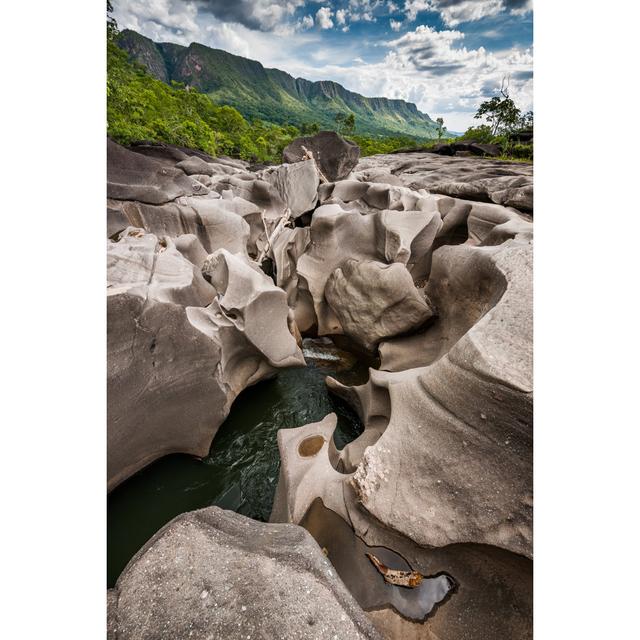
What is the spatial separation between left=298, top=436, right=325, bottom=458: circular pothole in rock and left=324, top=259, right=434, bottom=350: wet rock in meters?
2.51

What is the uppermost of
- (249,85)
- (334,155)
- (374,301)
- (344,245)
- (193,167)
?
(249,85)

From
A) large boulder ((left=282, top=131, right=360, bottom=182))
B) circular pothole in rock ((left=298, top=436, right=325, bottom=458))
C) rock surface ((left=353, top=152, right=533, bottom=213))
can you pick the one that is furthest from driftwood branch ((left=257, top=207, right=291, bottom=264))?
circular pothole in rock ((left=298, top=436, right=325, bottom=458))

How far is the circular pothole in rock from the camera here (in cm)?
356

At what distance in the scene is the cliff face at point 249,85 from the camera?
83.5 metres

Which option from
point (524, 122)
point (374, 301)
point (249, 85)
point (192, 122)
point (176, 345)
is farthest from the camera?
point (249, 85)

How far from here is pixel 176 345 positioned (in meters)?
3.83

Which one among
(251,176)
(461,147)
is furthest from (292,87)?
(251,176)

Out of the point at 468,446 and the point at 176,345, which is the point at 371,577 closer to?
the point at 468,446

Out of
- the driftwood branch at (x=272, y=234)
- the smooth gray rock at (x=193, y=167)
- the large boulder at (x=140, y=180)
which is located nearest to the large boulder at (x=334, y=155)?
the driftwood branch at (x=272, y=234)

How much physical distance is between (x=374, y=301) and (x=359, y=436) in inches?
94.8

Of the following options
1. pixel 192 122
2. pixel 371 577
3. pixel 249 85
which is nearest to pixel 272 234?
pixel 371 577

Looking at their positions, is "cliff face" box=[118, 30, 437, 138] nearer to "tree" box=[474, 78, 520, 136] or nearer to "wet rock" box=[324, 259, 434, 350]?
"tree" box=[474, 78, 520, 136]

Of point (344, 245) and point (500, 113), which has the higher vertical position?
point (500, 113)

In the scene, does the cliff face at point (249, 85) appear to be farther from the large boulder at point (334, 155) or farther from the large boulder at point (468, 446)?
the large boulder at point (468, 446)
